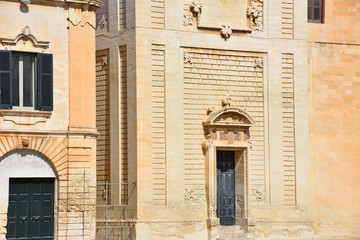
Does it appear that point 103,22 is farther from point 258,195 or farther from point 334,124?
point 334,124

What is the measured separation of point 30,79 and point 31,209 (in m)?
3.63

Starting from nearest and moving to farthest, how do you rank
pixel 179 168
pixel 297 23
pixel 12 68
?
pixel 12 68, pixel 179 168, pixel 297 23

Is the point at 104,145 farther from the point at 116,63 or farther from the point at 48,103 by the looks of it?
the point at 48,103

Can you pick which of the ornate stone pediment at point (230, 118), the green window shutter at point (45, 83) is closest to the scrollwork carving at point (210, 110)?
the ornate stone pediment at point (230, 118)

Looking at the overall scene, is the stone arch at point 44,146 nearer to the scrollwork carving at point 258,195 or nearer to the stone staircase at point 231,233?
the stone staircase at point 231,233

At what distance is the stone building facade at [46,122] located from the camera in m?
24.6

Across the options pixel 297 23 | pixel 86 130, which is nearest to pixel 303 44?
pixel 297 23

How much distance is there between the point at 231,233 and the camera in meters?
31.0

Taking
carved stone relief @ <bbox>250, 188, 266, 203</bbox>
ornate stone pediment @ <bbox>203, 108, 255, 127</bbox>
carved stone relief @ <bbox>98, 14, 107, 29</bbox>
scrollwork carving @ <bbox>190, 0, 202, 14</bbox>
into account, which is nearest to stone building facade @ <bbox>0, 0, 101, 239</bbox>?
carved stone relief @ <bbox>98, 14, 107, 29</bbox>

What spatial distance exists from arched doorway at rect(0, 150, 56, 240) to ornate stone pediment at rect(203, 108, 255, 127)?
23.4ft

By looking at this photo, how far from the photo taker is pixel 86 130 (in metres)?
25.5

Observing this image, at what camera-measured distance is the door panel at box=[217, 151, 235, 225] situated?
103 feet

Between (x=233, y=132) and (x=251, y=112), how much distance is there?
107 centimetres

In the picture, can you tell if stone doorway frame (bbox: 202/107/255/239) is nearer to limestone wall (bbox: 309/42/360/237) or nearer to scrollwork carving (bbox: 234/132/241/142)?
scrollwork carving (bbox: 234/132/241/142)
